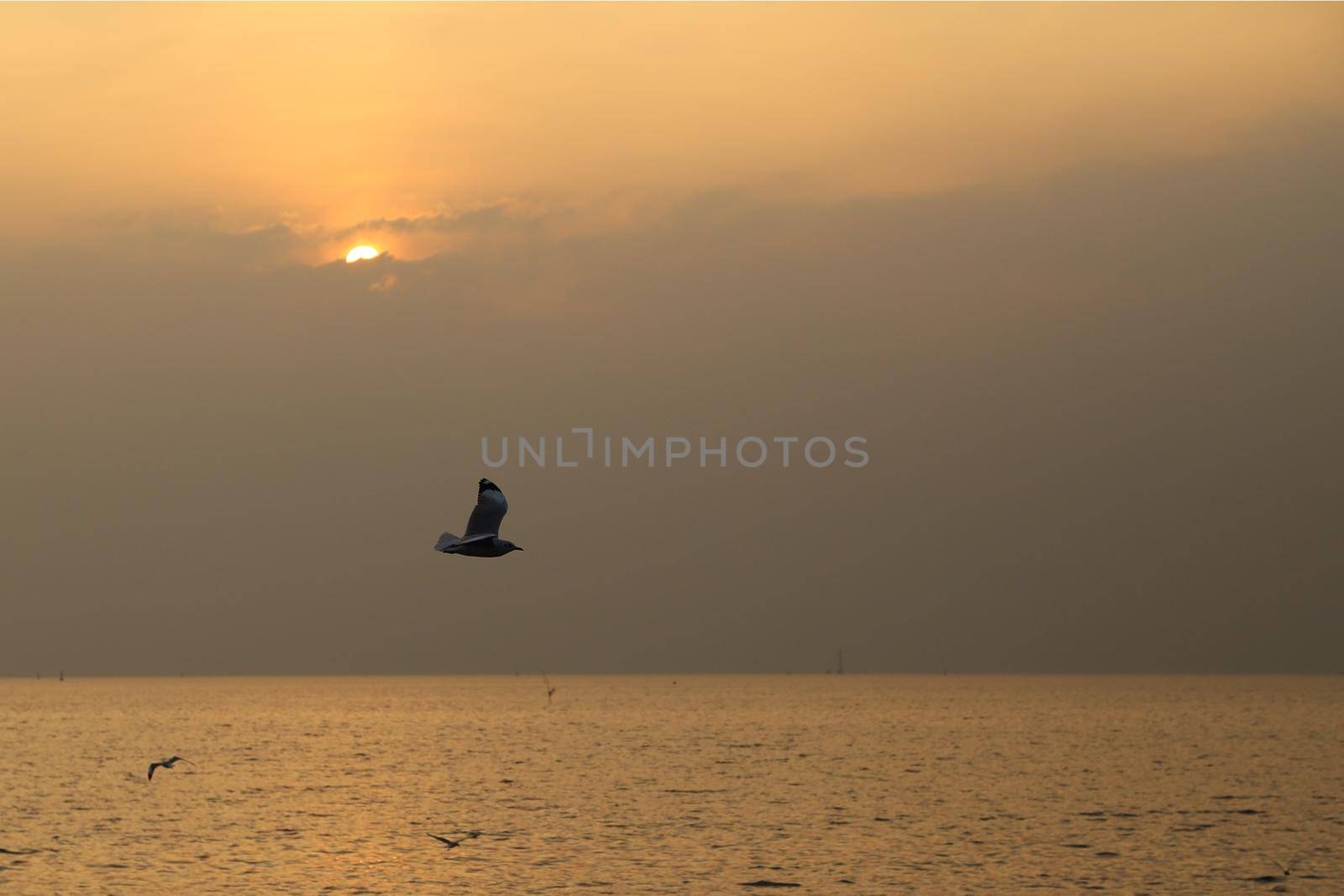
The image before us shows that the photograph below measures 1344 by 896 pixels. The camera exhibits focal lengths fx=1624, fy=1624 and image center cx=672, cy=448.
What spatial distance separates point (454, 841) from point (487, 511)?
47864 millimetres

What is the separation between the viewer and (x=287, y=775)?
404ft

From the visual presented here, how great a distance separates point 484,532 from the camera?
3431cm

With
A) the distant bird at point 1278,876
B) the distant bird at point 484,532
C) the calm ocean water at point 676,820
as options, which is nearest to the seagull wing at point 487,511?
the distant bird at point 484,532

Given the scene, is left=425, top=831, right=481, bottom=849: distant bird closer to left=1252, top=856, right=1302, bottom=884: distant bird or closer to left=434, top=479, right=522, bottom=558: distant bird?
left=1252, top=856, right=1302, bottom=884: distant bird

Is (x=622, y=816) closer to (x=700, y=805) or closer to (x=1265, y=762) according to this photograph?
(x=700, y=805)

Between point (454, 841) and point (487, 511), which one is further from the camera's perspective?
point (454, 841)

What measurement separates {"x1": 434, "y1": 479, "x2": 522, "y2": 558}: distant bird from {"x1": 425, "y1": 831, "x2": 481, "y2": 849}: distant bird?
44.5 metres

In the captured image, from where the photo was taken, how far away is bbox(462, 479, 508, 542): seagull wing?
3453cm

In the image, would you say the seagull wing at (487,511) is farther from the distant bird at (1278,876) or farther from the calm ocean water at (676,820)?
the distant bird at (1278,876)

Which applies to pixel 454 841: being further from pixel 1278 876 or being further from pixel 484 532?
pixel 484 532

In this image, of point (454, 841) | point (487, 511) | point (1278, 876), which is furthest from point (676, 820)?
point (487, 511)

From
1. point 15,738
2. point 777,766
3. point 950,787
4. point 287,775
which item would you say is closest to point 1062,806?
point 950,787

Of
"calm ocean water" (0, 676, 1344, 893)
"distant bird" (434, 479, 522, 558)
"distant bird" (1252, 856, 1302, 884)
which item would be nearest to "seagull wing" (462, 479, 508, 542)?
"distant bird" (434, 479, 522, 558)

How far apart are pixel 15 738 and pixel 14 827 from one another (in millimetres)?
112380
